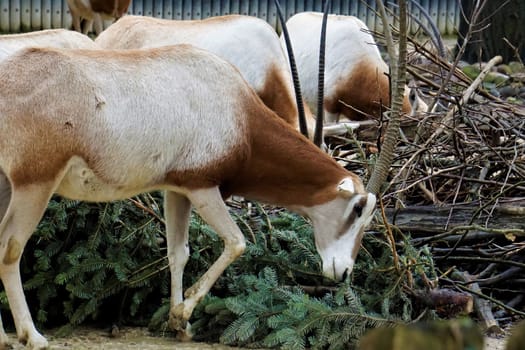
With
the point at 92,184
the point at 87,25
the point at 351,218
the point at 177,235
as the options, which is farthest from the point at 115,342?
the point at 87,25

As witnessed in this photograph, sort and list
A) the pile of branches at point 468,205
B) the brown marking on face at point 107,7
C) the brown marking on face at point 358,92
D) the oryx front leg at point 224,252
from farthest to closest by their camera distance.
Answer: the brown marking on face at point 107,7
the brown marking on face at point 358,92
the pile of branches at point 468,205
the oryx front leg at point 224,252

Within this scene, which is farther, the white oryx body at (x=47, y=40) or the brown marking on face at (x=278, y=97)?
the brown marking on face at (x=278, y=97)

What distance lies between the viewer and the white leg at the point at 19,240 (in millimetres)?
3717

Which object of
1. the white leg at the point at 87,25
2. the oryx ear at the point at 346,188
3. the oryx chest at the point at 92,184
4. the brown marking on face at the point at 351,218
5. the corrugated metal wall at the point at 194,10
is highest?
the oryx chest at the point at 92,184

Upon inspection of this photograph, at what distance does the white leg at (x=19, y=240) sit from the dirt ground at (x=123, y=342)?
0.68 ft

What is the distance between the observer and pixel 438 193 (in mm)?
5637

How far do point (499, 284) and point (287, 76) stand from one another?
2.54m

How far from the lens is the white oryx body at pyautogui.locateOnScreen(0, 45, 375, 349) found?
146 inches

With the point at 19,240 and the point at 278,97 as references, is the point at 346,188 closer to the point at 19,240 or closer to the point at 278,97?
the point at 19,240

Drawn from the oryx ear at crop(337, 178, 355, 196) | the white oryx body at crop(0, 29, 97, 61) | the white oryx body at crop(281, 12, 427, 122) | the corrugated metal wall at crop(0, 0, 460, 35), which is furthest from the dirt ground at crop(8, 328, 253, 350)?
the corrugated metal wall at crop(0, 0, 460, 35)

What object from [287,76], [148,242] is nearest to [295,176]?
[148,242]

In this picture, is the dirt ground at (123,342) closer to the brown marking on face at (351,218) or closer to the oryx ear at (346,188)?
the brown marking on face at (351,218)

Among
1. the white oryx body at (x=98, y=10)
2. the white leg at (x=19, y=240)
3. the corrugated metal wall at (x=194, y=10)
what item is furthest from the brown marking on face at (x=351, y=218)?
the corrugated metal wall at (x=194, y=10)

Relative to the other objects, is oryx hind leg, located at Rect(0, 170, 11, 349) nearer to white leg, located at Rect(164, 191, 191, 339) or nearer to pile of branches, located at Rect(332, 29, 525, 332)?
white leg, located at Rect(164, 191, 191, 339)
